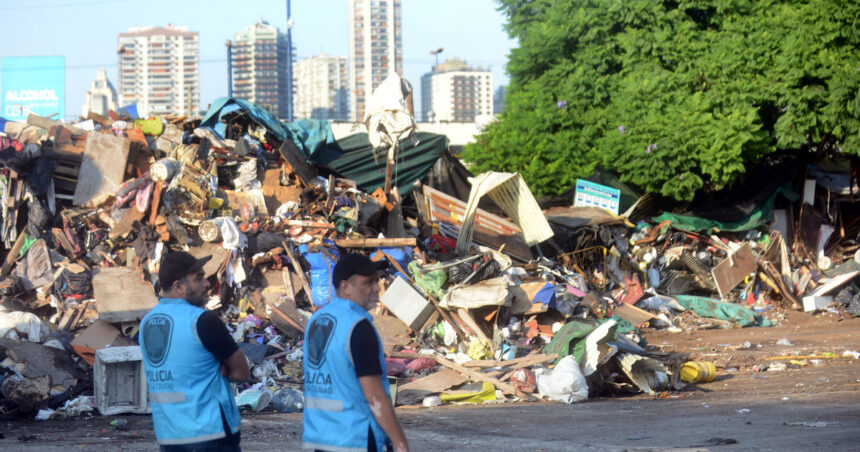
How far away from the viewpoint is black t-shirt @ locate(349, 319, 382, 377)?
9.64ft

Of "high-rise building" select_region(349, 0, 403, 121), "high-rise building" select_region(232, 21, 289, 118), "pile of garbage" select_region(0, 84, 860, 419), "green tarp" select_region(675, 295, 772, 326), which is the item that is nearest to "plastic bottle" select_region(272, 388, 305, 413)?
"pile of garbage" select_region(0, 84, 860, 419)

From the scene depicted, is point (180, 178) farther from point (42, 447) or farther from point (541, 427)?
point (541, 427)

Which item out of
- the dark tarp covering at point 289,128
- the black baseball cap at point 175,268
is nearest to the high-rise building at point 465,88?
the dark tarp covering at point 289,128

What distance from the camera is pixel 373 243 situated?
41.3ft

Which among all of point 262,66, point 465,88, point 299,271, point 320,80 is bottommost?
point 299,271

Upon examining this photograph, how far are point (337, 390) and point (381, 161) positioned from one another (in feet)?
51.8

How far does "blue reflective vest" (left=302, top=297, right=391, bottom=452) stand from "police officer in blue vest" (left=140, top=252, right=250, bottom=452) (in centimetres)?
42

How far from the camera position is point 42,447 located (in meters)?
6.48

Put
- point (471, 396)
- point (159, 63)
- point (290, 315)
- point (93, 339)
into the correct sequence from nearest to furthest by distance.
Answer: point (471, 396)
point (93, 339)
point (290, 315)
point (159, 63)

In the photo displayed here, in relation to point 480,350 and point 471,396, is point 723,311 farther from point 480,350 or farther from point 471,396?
point 471,396

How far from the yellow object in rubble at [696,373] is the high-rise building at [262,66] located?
12012 cm

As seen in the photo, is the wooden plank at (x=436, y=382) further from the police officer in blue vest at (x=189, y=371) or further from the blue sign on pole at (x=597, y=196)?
the blue sign on pole at (x=597, y=196)

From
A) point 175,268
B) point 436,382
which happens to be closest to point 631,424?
point 436,382

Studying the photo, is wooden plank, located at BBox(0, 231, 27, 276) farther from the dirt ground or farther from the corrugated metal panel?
the corrugated metal panel
